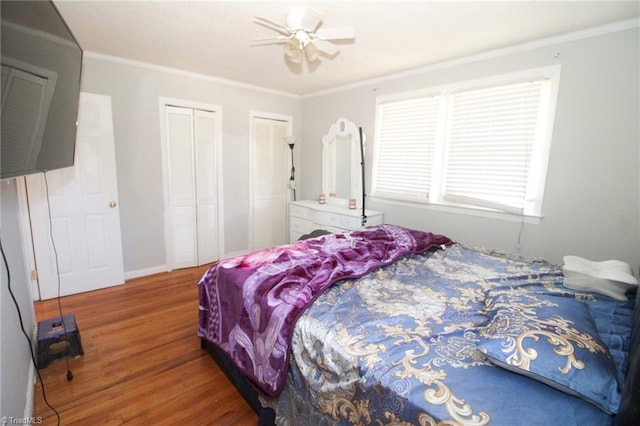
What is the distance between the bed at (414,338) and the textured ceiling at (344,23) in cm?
168

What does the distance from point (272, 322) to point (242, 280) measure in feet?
1.32

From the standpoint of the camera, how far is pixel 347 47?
8.96 ft

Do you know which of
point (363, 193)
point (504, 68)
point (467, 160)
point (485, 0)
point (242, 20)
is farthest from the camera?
point (363, 193)

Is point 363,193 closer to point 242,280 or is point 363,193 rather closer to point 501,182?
point 501,182

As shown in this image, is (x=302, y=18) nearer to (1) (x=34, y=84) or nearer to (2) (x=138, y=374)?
(1) (x=34, y=84)

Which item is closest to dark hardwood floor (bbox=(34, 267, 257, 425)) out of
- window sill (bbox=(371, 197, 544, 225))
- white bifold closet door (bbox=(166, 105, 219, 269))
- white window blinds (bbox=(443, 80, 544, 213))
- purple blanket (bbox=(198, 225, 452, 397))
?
purple blanket (bbox=(198, 225, 452, 397))

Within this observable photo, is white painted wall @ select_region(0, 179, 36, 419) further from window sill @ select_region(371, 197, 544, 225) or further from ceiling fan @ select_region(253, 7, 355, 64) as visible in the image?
window sill @ select_region(371, 197, 544, 225)

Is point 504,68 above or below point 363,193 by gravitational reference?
above

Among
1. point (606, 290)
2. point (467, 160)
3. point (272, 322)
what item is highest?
point (467, 160)

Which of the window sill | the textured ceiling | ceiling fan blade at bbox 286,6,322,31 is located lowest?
the window sill

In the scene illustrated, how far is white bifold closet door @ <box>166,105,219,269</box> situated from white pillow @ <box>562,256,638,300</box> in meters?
3.75

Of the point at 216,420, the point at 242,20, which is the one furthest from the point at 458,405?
the point at 242,20

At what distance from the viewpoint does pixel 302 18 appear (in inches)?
73.1

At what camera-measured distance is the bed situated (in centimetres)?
90
